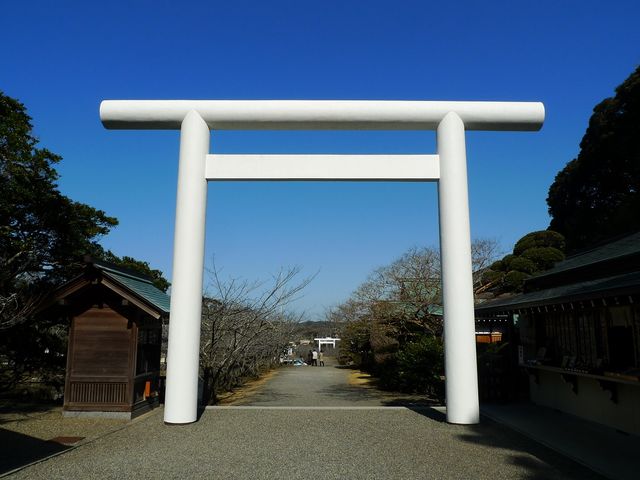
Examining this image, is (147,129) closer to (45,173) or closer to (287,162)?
(287,162)

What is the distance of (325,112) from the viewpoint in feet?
27.4

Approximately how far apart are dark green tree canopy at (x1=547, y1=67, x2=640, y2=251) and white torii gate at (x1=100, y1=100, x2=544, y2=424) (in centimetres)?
1481

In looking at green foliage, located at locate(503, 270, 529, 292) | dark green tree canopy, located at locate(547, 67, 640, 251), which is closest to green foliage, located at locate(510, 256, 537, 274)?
green foliage, located at locate(503, 270, 529, 292)

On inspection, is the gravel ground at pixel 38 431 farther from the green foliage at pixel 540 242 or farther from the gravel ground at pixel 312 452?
the green foliage at pixel 540 242

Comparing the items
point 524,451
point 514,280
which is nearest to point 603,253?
point 524,451

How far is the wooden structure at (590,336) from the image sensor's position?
6840 millimetres

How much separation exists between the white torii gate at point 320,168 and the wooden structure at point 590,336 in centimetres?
171

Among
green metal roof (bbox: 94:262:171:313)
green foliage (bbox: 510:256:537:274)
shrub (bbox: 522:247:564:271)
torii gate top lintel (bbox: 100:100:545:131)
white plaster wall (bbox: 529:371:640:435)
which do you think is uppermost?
torii gate top lintel (bbox: 100:100:545:131)

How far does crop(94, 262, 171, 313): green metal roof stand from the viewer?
29.4 feet

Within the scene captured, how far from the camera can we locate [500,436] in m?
7.00

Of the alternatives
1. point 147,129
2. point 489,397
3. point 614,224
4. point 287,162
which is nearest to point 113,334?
point 147,129

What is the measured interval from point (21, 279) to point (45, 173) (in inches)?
118

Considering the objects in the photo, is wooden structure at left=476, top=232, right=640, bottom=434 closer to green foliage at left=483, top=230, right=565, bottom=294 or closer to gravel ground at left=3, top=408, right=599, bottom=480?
gravel ground at left=3, top=408, right=599, bottom=480

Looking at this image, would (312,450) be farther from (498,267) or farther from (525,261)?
(498,267)
